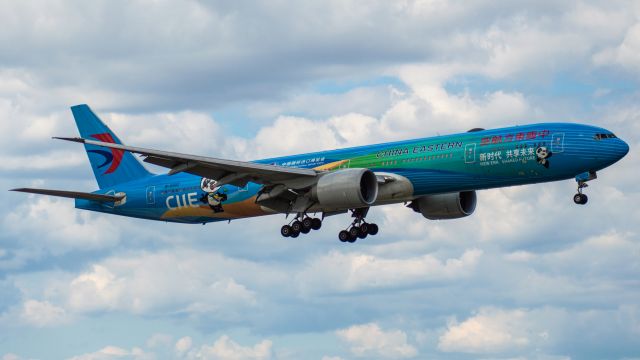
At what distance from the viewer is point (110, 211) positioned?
82688mm

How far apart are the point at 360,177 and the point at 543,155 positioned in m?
10.6

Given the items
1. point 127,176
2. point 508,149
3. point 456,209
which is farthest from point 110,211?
point 508,149

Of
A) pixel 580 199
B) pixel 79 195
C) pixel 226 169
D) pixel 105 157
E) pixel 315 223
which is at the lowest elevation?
pixel 580 199

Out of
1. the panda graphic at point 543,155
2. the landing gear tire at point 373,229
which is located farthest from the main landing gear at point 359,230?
the panda graphic at point 543,155

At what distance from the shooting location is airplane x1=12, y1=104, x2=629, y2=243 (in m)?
65.2

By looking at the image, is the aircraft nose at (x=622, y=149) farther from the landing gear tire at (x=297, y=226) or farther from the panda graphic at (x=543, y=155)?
the landing gear tire at (x=297, y=226)

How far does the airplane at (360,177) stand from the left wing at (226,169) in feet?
0.20

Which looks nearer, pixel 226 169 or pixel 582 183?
pixel 582 183

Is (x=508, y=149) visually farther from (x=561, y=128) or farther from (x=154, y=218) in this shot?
(x=154, y=218)

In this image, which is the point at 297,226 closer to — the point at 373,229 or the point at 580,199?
the point at 373,229

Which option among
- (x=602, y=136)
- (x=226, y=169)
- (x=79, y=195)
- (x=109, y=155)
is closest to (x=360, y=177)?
(x=226, y=169)

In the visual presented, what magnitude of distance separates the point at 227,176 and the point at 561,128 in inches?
792

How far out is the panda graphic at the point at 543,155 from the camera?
213 ft

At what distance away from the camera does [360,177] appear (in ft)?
223
